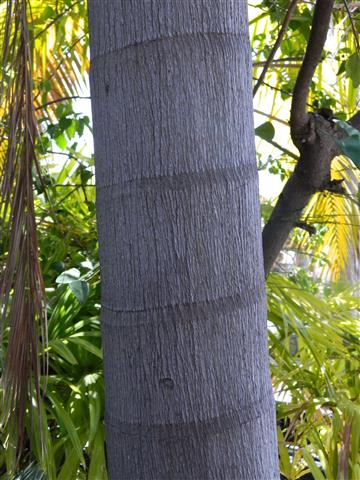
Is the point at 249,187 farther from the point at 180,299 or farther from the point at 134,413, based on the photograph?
the point at 134,413

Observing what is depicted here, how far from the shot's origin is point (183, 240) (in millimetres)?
842

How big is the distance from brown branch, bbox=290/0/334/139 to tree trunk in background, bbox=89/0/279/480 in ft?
2.05

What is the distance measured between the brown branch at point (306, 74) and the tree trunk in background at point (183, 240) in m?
0.63

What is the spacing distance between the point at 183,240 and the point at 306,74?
0.79 metres

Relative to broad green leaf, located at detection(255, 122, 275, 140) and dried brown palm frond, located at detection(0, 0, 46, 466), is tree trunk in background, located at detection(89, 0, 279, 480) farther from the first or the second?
broad green leaf, located at detection(255, 122, 275, 140)

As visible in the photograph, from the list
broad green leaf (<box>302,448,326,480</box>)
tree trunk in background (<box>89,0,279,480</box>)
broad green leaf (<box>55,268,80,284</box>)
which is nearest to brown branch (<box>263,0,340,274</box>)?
broad green leaf (<box>55,268,80,284</box>)

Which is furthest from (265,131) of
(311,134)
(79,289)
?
(79,289)

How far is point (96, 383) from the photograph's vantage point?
2041mm

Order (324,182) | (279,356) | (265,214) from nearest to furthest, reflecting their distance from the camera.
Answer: (324,182)
(279,356)
(265,214)

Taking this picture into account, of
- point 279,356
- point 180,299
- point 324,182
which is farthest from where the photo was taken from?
point 279,356

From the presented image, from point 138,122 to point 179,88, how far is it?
6cm

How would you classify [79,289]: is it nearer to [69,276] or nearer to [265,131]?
[69,276]

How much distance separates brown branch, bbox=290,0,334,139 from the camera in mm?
1470

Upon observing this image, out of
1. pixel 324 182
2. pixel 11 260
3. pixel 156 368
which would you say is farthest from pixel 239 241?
pixel 324 182
